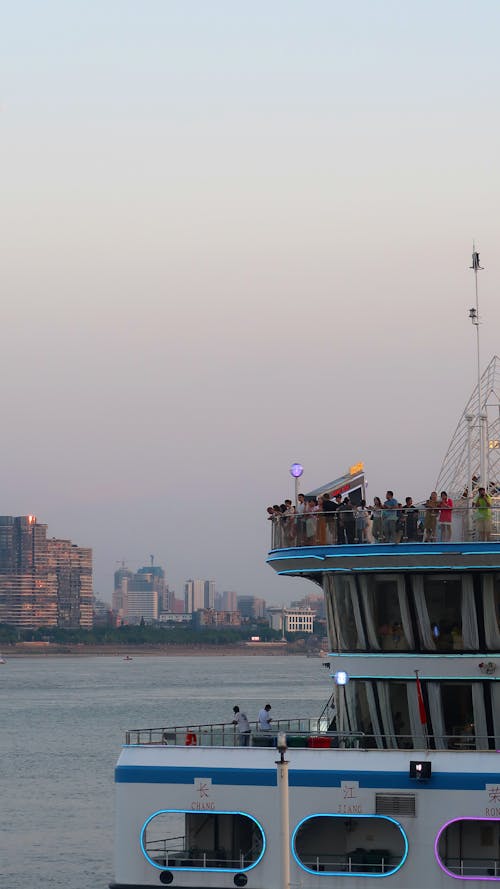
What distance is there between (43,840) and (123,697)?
322 feet

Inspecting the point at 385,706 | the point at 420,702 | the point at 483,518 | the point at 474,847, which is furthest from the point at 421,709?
the point at 483,518

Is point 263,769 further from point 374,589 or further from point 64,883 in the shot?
point 64,883

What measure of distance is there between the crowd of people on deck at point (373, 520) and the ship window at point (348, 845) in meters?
4.38

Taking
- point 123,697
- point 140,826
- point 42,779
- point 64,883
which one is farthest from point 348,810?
point 123,697

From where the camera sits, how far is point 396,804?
23625 mm

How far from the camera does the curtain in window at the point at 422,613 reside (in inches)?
996

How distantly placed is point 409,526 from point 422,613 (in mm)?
1429

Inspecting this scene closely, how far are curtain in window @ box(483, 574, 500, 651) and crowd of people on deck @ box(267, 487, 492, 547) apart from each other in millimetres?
819

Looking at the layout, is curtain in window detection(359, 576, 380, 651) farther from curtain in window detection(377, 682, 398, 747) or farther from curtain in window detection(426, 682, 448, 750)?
curtain in window detection(426, 682, 448, 750)

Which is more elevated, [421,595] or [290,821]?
[421,595]

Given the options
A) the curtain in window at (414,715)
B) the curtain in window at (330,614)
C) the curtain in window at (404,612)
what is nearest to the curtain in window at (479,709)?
the curtain in window at (414,715)

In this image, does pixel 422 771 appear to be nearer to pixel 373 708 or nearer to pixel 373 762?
pixel 373 762

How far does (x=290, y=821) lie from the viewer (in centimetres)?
2383

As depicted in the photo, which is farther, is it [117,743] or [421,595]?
[117,743]
